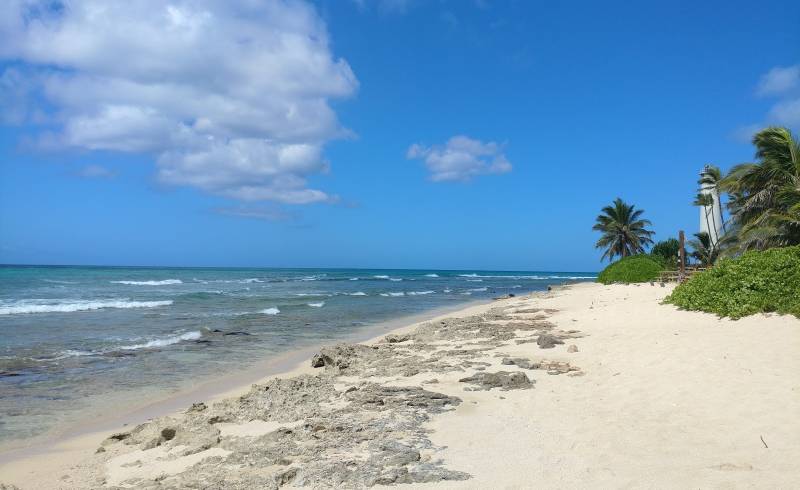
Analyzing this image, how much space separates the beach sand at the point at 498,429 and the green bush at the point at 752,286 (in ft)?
2.58

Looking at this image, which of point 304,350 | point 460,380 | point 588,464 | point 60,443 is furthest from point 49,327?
point 588,464

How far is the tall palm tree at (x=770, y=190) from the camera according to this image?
16.7 metres

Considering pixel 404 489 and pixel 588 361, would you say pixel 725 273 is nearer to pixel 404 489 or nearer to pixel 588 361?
pixel 588 361

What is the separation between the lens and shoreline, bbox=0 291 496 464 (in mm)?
6828

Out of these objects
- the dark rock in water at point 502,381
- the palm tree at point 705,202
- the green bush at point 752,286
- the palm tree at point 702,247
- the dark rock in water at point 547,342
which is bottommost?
the dark rock in water at point 502,381

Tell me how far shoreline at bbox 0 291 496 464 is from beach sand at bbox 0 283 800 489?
0.64 feet

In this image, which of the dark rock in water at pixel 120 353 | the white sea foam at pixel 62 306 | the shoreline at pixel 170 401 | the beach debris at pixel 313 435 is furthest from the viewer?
the white sea foam at pixel 62 306

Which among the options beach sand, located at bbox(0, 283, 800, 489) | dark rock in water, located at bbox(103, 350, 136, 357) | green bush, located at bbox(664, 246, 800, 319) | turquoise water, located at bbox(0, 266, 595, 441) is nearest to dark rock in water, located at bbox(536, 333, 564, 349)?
beach sand, located at bbox(0, 283, 800, 489)

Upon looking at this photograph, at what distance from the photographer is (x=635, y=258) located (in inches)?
1448

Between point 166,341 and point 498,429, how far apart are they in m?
13.0

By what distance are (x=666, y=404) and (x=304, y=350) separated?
1004 cm

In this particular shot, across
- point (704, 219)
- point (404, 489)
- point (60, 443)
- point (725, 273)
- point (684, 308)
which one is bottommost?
point (60, 443)

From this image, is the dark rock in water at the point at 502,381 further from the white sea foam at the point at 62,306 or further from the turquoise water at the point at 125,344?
the white sea foam at the point at 62,306

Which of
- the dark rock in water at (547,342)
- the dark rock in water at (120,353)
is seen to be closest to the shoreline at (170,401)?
the dark rock in water at (120,353)
